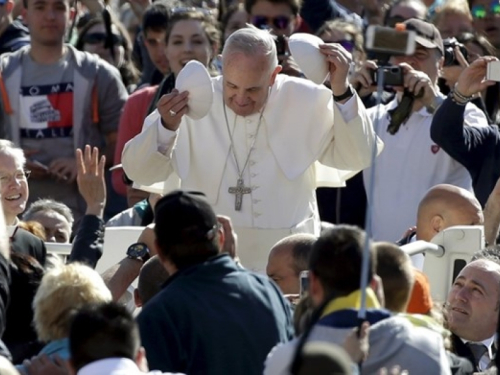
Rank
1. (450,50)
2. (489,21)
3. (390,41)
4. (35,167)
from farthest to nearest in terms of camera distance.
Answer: (489,21) → (35,167) → (450,50) → (390,41)

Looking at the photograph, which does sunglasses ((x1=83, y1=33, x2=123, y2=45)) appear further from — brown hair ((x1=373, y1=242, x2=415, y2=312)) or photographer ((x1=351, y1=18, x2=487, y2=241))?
brown hair ((x1=373, y1=242, x2=415, y2=312))

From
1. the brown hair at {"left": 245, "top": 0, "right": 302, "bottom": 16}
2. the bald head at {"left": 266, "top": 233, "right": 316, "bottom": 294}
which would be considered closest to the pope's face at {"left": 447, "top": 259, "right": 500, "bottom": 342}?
the bald head at {"left": 266, "top": 233, "right": 316, "bottom": 294}

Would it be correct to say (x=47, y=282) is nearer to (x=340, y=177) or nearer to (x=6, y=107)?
(x=340, y=177)

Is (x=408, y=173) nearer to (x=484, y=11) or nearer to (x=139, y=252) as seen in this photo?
(x=139, y=252)

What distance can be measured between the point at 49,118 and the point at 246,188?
262cm

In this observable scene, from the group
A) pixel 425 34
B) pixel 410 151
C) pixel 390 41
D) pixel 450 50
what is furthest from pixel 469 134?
pixel 390 41

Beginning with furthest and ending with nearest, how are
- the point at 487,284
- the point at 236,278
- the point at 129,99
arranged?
the point at 129,99 < the point at 487,284 < the point at 236,278

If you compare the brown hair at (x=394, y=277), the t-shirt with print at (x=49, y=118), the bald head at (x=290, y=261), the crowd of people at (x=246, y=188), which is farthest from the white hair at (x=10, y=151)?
the brown hair at (x=394, y=277)

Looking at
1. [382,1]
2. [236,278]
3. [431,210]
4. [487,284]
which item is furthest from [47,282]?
[382,1]

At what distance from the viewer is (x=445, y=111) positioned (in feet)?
28.9

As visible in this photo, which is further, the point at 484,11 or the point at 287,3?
the point at 484,11

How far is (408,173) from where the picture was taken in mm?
9328

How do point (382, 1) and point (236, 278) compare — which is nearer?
point (236, 278)

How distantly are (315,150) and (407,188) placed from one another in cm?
134
